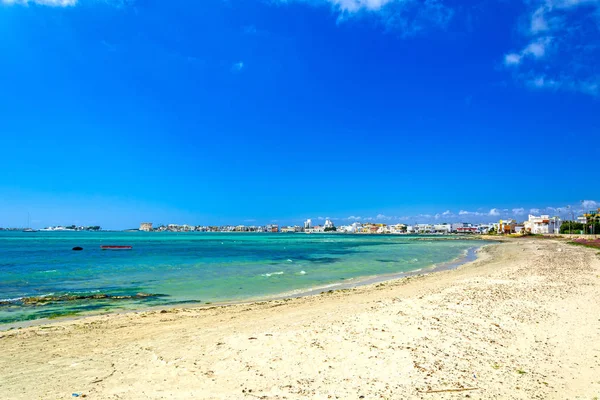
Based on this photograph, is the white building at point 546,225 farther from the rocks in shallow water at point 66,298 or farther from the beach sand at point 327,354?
the rocks in shallow water at point 66,298

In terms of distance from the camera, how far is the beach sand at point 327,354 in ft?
17.7

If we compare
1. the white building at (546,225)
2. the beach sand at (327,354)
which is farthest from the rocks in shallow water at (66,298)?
the white building at (546,225)

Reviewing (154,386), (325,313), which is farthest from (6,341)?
(325,313)

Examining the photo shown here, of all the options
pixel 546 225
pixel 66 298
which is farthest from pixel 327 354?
pixel 546 225

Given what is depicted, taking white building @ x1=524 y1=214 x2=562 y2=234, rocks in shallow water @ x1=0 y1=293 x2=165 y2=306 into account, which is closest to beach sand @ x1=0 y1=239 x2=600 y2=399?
rocks in shallow water @ x1=0 y1=293 x2=165 y2=306

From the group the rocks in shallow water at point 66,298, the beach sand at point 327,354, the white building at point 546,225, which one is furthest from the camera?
the white building at point 546,225

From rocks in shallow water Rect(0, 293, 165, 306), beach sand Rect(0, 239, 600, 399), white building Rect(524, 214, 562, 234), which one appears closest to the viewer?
beach sand Rect(0, 239, 600, 399)

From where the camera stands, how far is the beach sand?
A: 541 centimetres

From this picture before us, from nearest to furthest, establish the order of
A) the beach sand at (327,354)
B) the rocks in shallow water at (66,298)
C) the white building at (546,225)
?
the beach sand at (327,354), the rocks in shallow water at (66,298), the white building at (546,225)

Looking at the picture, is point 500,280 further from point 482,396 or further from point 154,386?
point 154,386

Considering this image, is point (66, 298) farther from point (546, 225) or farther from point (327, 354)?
point (546, 225)

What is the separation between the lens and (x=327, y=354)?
679 cm

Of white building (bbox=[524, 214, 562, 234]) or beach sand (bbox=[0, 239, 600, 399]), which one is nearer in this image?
beach sand (bbox=[0, 239, 600, 399])

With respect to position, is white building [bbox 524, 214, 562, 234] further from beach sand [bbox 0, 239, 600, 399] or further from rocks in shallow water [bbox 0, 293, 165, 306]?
rocks in shallow water [bbox 0, 293, 165, 306]
